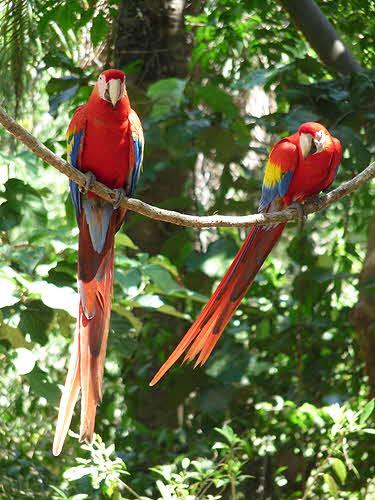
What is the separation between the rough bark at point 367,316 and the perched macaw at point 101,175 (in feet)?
3.01

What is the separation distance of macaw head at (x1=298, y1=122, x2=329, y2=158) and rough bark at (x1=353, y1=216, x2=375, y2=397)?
59cm

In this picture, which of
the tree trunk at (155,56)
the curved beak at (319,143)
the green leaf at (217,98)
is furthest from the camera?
the tree trunk at (155,56)

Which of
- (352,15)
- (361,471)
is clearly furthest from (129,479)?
(352,15)

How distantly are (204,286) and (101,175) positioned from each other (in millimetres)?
862

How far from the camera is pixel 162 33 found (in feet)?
11.3

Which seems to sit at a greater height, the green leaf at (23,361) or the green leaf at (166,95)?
the green leaf at (166,95)

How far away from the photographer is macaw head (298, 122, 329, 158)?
7.25 feet

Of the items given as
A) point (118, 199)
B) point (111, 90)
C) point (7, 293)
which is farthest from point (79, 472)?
point (111, 90)

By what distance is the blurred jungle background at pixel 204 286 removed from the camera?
246cm

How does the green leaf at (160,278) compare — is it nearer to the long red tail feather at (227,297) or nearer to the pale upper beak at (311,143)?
the long red tail feather at (227,297)

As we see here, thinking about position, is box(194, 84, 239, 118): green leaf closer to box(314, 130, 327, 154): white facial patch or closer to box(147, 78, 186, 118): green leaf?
box(147, 78, 186, 118): green leaf

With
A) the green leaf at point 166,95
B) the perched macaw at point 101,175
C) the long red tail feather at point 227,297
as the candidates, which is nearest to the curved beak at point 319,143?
the long red tail feather at point 227,297

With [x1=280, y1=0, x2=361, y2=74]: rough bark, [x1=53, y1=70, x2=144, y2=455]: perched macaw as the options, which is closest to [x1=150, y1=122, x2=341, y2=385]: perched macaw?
[x1=53, y1=70, x2=144, y2=455]: perched macaw

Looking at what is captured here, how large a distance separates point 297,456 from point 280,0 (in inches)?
67.7
